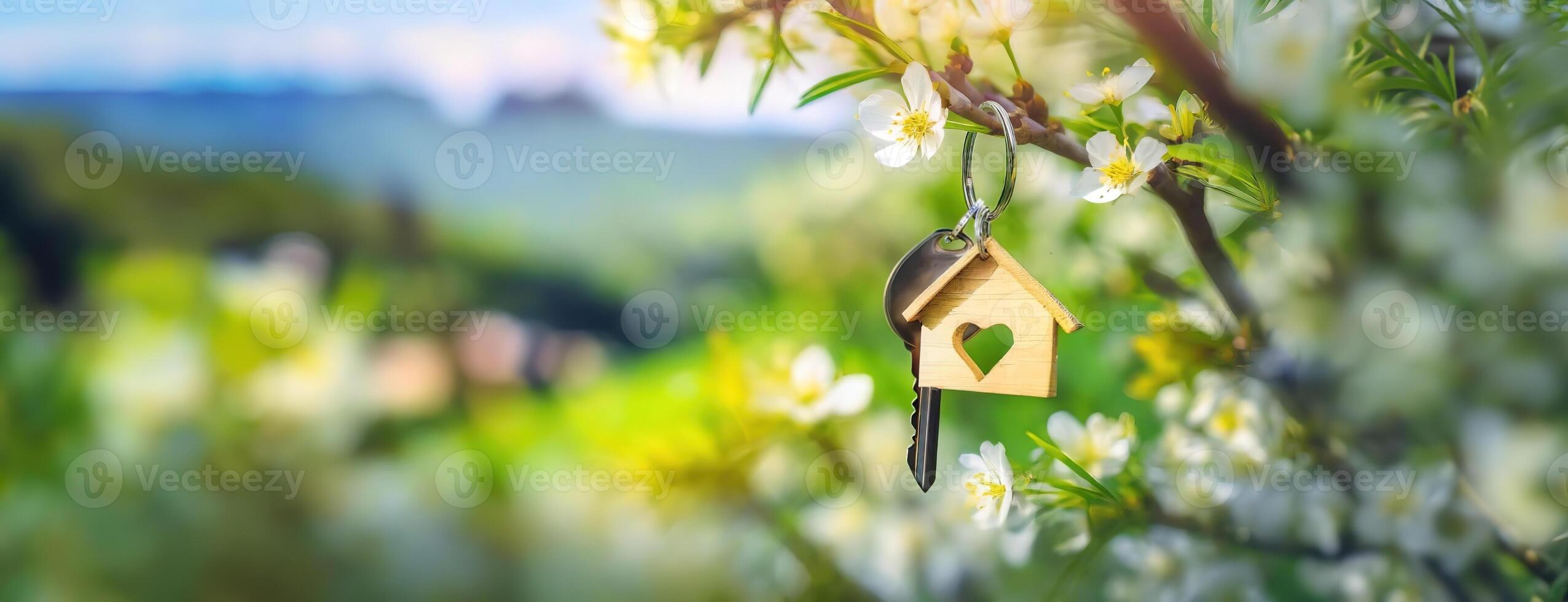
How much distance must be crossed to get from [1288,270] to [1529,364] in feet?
0.44

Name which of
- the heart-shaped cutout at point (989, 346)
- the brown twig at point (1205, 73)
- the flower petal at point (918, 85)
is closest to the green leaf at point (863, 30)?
the flower petal at point (918, 85)

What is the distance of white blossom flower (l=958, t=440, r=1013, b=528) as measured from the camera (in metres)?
0.34

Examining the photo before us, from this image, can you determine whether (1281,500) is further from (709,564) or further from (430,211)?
(430,211)

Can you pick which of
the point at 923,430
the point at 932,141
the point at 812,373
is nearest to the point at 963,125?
the point at 932,141

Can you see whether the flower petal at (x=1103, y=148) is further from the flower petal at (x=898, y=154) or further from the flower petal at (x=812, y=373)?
the flower petal at (x=812, y=373)

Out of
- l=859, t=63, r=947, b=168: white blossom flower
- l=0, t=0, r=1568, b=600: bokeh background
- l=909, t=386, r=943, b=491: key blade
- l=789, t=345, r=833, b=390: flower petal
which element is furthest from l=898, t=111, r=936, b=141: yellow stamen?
l=0, t=0, r=1568, b=600: bokeh background

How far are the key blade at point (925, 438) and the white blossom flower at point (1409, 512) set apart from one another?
307mm

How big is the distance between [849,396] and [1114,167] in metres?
0.23

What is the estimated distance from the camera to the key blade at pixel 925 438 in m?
0.37

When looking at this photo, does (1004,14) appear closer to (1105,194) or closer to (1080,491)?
(1105,194)

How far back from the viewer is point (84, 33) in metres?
0.94

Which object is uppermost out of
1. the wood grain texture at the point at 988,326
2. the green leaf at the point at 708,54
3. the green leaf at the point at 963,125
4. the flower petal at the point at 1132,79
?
the green leaf at the point at 708,54

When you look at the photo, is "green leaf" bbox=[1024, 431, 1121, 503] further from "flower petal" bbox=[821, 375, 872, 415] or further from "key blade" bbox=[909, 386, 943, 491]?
"flower petal" bbox=[821, 375, 872, 415]

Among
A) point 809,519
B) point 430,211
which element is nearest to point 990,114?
point 809,519
